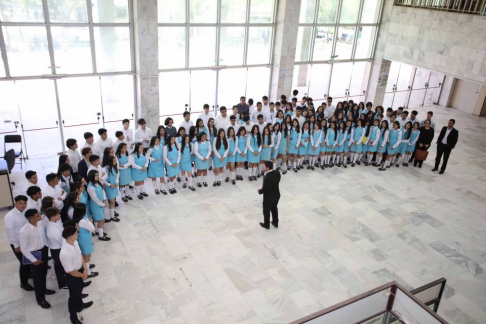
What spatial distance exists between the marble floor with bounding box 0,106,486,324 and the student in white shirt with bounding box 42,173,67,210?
120 cm

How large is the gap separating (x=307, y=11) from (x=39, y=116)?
29.8 ft

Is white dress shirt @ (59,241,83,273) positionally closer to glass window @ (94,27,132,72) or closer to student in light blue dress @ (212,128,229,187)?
student in light blue dress @ (212,128,229,187)

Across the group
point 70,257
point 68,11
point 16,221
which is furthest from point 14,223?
point 68,11

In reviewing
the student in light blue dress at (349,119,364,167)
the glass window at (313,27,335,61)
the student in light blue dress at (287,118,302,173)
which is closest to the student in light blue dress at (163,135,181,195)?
the student in light blue dress at (287,118,302,173)

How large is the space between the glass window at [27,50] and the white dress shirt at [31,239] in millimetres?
5934

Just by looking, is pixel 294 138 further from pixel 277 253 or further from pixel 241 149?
pixel 277 253

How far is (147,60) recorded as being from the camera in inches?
430

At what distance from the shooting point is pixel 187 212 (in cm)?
853

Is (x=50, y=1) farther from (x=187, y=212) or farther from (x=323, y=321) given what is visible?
(x=323, y=321)

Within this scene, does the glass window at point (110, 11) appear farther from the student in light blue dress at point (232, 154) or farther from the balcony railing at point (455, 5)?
the balcony railing at point (455, 5)

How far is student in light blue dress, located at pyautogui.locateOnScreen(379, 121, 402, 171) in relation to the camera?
35.3ft

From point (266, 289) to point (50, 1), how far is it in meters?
8.48

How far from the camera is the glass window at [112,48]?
10.6 m

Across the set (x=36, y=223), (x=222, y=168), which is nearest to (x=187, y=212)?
(x=222, y=168)
